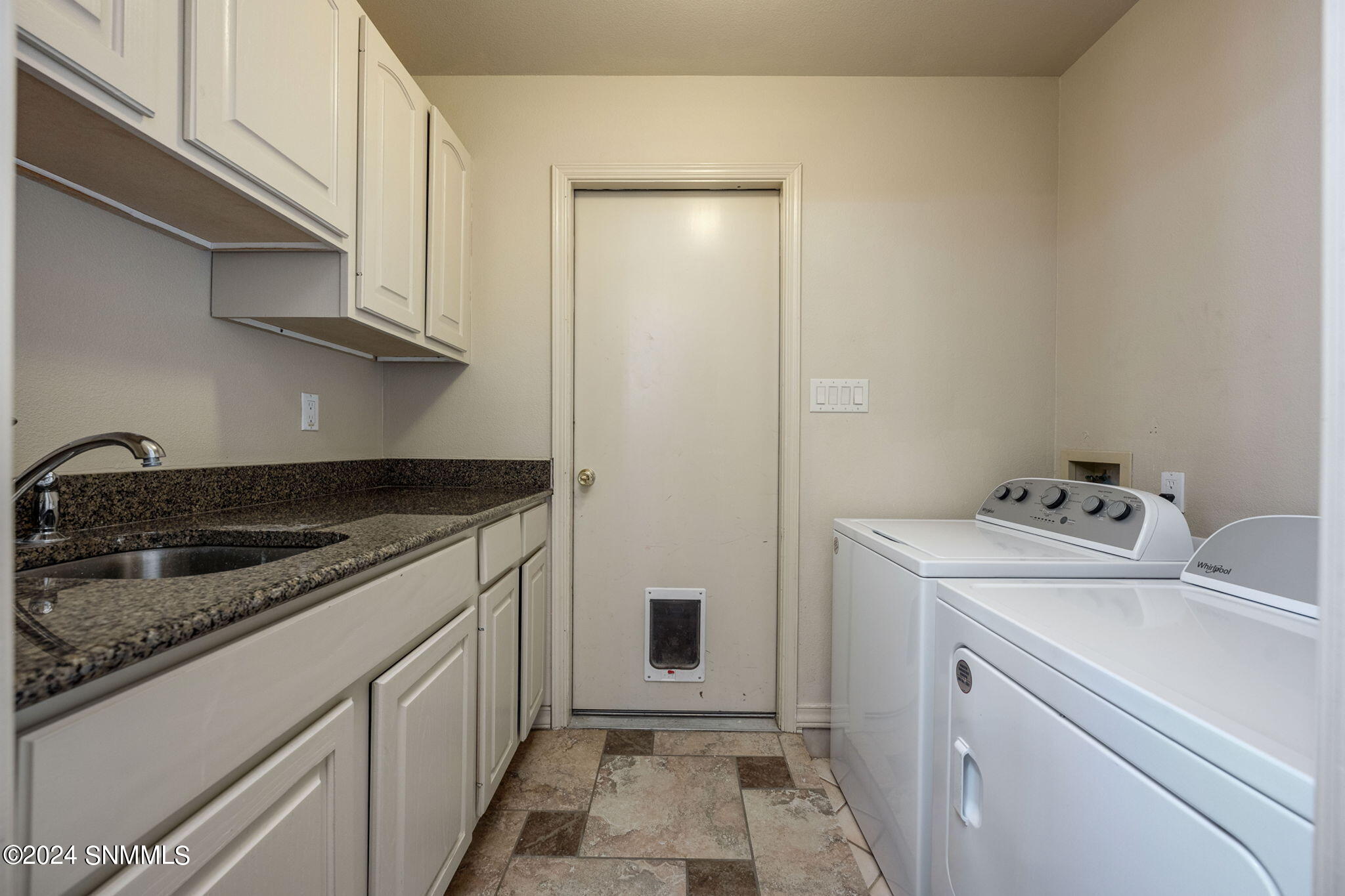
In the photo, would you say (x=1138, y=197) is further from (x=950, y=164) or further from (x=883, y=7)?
(x=883, y=7)

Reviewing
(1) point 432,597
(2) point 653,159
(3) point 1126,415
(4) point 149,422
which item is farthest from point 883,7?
(4) point 149,422

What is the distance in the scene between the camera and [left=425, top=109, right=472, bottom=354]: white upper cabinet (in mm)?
1652

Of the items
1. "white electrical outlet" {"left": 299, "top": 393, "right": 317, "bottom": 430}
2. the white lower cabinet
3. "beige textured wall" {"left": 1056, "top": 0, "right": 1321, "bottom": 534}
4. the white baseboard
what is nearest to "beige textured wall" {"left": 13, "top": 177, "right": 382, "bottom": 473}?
"white electrical outlet" {"left": 299, "top": 393, "right": 317, "bottom": 430}

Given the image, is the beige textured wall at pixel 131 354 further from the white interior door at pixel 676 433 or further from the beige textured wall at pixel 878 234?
the white interior door at pixel 676 433

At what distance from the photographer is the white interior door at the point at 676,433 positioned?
207 centimetres

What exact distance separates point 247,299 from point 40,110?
58cm

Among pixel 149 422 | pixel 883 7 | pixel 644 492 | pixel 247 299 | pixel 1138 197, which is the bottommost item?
pixel 644 492

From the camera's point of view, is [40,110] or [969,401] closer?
[40,110]

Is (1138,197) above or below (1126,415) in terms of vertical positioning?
above

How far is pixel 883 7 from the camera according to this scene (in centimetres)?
167

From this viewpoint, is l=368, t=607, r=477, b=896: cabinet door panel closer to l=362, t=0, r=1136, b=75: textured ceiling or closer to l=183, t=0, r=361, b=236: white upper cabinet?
l=183, t=0, r=361, b=236: white upper cabinet

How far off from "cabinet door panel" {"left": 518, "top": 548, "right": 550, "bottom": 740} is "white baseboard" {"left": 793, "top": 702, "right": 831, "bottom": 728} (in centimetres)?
94

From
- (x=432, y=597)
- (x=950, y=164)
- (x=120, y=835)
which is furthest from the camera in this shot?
(x=950, y=164)

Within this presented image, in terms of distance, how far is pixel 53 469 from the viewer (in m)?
0.78
